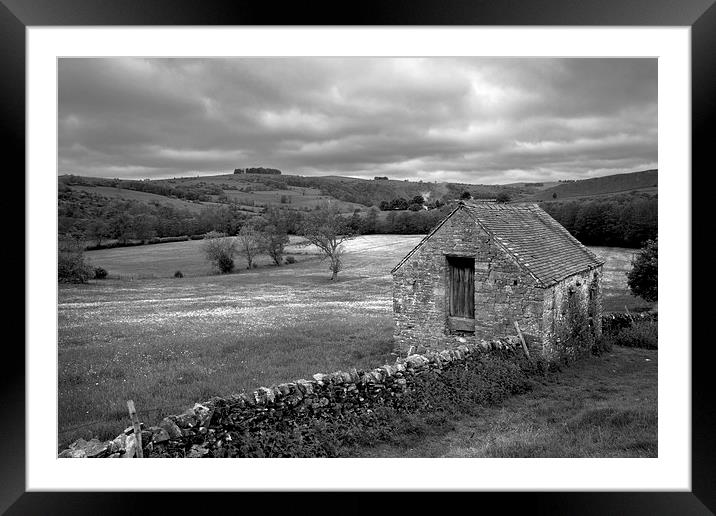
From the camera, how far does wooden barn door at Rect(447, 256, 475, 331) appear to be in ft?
26.9

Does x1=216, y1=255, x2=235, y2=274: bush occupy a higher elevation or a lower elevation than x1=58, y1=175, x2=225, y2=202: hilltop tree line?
lower

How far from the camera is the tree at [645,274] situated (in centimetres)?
805

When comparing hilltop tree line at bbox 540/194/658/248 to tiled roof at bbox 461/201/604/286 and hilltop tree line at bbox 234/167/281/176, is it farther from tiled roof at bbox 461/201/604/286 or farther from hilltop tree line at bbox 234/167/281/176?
hilltop tree line at bbox 234/167/281/176

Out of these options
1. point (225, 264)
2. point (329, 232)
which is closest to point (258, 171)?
point (225, 264)

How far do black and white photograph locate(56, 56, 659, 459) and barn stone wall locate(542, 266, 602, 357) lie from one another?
66 millimetres

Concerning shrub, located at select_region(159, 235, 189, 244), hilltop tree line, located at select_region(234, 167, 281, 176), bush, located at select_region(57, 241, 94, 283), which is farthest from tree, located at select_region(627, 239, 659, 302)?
bush, located at select_region(57, 241, 94, 283)

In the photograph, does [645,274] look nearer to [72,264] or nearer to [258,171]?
[258,171]

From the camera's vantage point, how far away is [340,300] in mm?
10812
